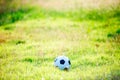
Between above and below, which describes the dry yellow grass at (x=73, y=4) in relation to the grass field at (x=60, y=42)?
above

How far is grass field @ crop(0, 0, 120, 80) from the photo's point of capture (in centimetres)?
940

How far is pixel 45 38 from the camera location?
14.7 metres

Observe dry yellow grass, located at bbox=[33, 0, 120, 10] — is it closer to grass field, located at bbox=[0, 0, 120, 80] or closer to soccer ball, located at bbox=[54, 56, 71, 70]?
grass field, located at bbox=[0, 0, 120, 80]

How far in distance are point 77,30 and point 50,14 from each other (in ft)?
15.8

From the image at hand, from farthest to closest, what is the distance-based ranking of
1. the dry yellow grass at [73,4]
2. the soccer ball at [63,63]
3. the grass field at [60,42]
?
1. the dry yellow grass at [73,4]
2. the soccer ball at [63,63]
3. the grass field at [60,42]

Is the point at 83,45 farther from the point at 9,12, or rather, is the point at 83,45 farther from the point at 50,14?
the point at 9,12

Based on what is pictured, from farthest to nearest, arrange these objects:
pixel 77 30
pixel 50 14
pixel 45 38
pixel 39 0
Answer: pixel 39 0, pixel 50 14, pixel 77 30, pixel 45 38

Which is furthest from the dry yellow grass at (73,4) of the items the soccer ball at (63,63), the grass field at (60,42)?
the soccer ball at (63,63)

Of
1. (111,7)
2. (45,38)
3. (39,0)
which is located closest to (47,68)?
(45,38)

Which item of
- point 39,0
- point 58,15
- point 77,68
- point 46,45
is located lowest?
point 77,68

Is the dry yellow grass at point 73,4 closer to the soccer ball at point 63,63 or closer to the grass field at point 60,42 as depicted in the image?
the grass field at point 60,42

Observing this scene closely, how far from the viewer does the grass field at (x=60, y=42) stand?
9.40 meters

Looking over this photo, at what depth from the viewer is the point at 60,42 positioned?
1354 cm

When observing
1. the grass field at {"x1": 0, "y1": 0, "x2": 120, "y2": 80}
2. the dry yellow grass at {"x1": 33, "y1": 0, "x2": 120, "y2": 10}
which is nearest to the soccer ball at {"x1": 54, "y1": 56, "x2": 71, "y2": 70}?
the grass field at {"x1": 0, "y1": 0, "x2": 120, "y2": 80}
